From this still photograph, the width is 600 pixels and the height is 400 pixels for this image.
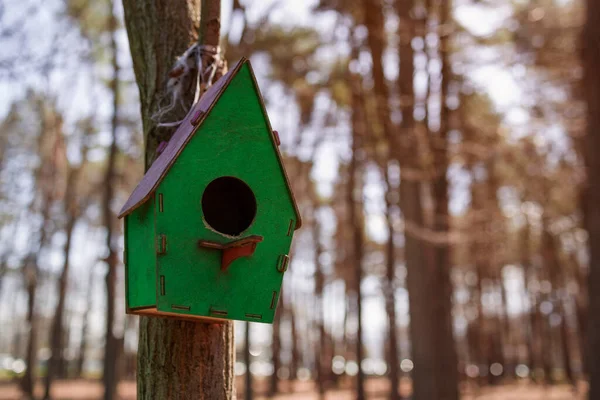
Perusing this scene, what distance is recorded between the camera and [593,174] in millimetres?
8781

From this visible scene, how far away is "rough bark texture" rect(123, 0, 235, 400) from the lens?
249 centimetres

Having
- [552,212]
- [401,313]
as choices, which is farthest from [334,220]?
[552,212]

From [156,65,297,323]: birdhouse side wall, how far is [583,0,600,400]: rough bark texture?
280 inches

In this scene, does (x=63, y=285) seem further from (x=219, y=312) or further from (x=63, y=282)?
(x=219, y=312)

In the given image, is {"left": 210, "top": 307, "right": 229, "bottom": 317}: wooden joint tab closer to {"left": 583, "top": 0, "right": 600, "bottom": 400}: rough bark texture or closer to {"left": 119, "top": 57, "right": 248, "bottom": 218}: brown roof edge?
{"left": 119, "top": 57, "right": 248, "bottom": 218}: brown roof edge

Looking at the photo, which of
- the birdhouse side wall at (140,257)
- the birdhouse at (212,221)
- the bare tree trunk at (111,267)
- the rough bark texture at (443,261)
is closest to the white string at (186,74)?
the birdhouse at (212,221)

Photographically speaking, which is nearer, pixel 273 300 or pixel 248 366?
pixel 273 300

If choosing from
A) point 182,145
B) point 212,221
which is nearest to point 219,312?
point 212,221

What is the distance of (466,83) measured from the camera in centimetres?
1359

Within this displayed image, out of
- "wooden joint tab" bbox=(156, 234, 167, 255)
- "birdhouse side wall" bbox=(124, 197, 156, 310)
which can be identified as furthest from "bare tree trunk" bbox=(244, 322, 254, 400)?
"wooden joint tab" bbox=(156, 234, 167, 255)

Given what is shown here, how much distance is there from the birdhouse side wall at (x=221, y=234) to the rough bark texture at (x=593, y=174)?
7.12 metres

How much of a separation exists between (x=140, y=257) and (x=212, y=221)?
352 millimetres

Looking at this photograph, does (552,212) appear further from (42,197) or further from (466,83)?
(42,197)

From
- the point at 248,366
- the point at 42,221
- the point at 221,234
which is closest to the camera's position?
the point at 221,234
